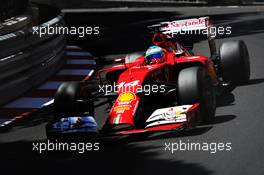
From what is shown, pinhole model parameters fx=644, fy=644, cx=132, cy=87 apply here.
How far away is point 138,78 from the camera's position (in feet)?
26.5

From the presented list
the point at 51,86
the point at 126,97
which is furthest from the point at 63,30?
the point at 126,97

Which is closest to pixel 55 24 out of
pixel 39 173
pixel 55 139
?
pixel 55 139

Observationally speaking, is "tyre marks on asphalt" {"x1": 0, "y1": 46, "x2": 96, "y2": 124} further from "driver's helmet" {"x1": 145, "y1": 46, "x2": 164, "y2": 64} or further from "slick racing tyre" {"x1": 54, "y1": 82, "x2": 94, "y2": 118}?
"driver's helmet" {"x1": 145, "y1": 46, "x2": 164, "y2": 64}

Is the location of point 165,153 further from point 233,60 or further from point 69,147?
point 233,60

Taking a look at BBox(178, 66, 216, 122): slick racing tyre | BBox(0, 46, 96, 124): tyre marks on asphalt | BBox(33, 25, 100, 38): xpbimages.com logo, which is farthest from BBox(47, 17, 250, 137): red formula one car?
BBox(33, 25, 100, 38): xpbimages.com logo

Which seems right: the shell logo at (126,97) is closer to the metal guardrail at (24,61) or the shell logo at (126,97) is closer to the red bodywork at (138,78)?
the red bodywork at (138,78)

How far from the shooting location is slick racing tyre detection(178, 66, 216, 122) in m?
7.48

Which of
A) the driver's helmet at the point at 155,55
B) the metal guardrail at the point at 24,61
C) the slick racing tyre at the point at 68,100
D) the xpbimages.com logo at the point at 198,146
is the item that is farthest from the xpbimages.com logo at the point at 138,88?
the metal guardrail at the point at 24,61

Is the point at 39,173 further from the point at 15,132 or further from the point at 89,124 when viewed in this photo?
the point at 15,132

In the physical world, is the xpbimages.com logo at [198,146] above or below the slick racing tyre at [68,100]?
below

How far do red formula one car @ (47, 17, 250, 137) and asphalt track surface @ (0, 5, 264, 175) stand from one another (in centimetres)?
20

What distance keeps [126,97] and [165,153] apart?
4.08 feet

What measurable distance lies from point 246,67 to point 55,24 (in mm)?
5580

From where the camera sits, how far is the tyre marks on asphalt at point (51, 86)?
385 inches
